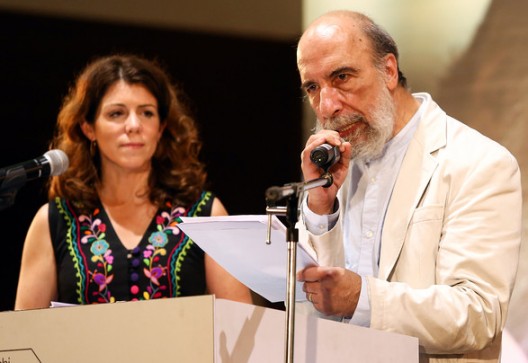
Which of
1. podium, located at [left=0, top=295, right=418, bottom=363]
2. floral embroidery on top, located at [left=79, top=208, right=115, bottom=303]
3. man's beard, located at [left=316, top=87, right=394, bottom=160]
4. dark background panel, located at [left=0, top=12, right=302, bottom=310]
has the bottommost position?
podium, located at [left=0, top=295, right=418, bottom=363]

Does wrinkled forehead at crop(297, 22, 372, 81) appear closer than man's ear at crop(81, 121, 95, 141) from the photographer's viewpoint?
Yes

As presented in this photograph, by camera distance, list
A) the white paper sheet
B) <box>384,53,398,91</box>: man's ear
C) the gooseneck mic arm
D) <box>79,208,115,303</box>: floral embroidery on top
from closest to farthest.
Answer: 1. the gooseneck mic arm
2. the white paper sheet
3. <box>384,53,398,91</box>: man's ear
4. <box>79,208,115,303</box>: floral embroidery on top

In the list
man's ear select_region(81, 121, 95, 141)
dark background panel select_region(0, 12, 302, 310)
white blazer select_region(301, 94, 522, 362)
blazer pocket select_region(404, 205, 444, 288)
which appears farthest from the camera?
dark background panel select_region(0, 12, 302, 310)

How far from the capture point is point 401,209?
7.49 ft

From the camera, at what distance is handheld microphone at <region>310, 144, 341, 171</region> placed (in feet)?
6.61

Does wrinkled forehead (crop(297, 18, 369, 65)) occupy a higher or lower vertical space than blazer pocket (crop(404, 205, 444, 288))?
higher

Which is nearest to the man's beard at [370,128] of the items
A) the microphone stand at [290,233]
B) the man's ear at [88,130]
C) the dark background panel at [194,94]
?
the microphone stand at [290,233]

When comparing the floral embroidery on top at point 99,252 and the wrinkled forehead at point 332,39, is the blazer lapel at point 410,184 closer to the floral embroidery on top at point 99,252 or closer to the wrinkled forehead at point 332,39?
the wrinkled forehead at point 332,39

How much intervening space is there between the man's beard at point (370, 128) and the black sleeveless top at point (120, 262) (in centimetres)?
88

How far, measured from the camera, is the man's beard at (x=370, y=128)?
238 centimetres

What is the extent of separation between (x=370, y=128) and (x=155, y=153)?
3.79 ft

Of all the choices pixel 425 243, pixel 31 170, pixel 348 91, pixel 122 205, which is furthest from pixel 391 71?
pixel 122 205

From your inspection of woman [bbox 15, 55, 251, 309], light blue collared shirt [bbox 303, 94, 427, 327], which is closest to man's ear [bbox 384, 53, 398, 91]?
light blue collared shirt [bbox 303, 94, 427, 327]

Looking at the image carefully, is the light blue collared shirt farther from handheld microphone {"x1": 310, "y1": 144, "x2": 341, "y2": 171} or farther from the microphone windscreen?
the microphone windscreen
